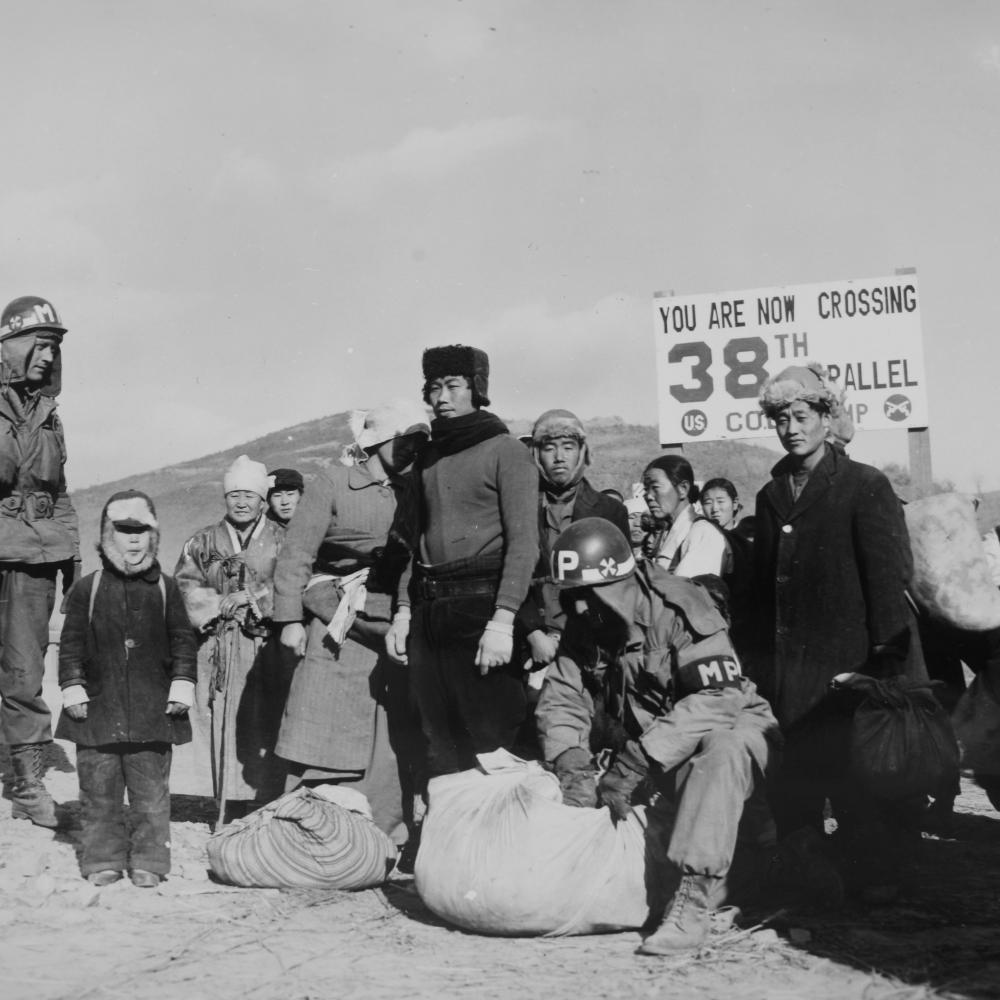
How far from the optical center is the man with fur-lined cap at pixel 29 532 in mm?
6422

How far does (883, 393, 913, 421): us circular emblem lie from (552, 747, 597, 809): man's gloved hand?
6697 mm

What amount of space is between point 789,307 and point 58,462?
20.5 ft

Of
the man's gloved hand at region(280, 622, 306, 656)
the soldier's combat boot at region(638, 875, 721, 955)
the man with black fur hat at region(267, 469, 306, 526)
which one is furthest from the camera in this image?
the man with black fur hat at region(267, 469, 306, 526)

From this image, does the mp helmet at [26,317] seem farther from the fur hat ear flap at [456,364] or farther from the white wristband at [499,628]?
the white wristband at [499,628]

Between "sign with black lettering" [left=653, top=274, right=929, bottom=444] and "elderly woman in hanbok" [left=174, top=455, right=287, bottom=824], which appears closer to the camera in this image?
"elderly woman in hanbok" [left=174, top=455, right=287, bottom=824]

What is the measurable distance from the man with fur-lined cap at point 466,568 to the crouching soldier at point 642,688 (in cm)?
28

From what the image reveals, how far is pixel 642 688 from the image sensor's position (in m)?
4.69

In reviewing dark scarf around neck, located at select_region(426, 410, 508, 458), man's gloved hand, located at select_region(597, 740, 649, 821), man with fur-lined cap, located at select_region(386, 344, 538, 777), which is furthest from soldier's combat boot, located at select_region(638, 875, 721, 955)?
dark scarf around neck, located at select_region(426, 410, 508, 458)

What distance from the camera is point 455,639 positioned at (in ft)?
16.4

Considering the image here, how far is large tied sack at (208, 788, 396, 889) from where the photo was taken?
515cm

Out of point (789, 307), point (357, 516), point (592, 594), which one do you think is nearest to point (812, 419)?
point (592, 594)

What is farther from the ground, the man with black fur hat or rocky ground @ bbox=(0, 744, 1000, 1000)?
the man with black fur hat

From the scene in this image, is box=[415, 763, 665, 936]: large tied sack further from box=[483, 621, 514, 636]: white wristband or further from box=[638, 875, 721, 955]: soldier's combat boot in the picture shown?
box=[483, 621, 514, 636]: white wristband

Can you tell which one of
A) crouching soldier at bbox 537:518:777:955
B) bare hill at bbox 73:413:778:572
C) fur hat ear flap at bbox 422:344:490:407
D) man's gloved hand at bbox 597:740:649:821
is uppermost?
bare hill at bbox 73:413:778:572
